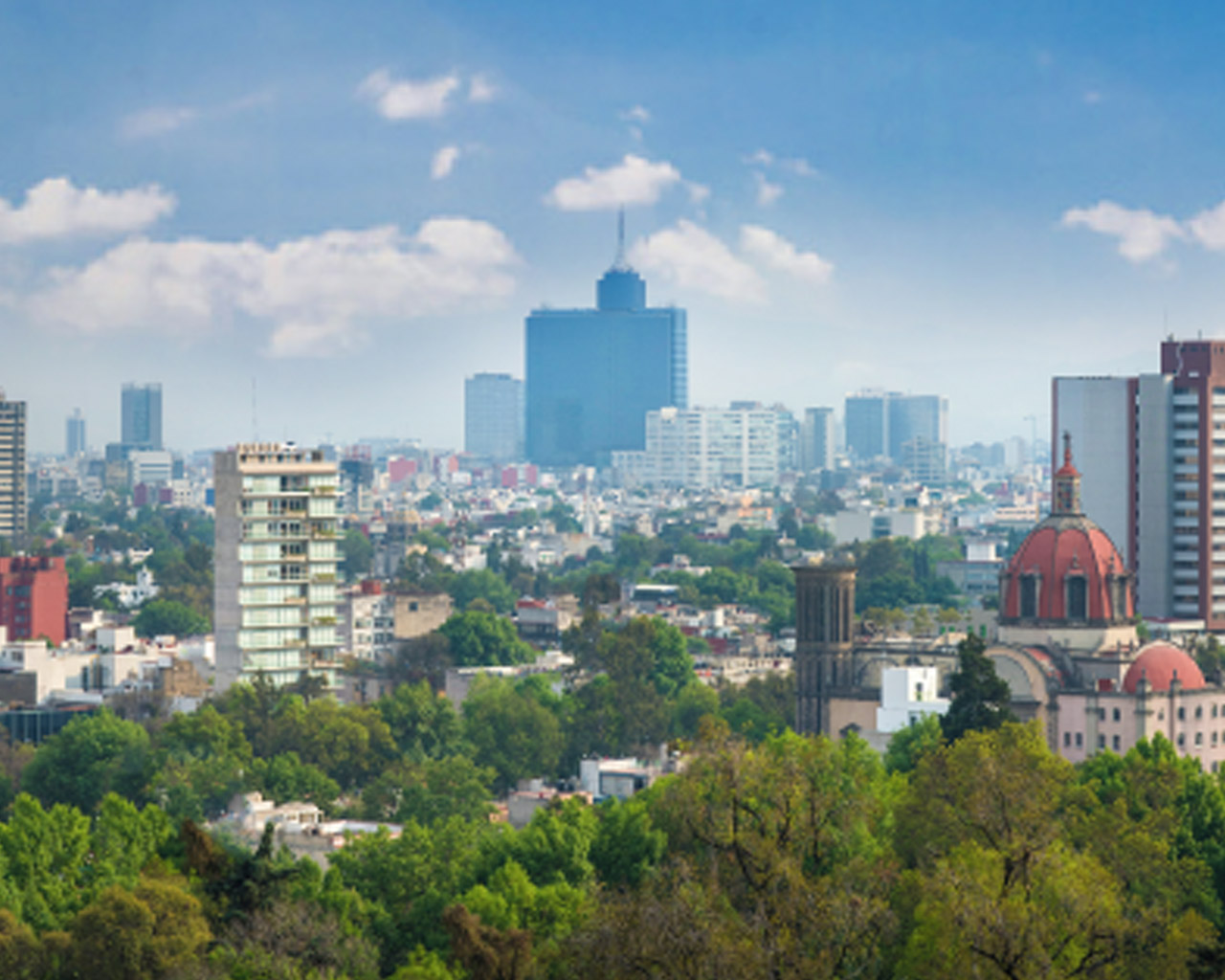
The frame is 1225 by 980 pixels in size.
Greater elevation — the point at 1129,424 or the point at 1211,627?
the point at 1129,424

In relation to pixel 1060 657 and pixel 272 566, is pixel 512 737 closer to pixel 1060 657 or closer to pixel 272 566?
pixel 272 566

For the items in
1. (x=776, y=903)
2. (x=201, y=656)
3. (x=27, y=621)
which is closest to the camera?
(x=776, y=903)

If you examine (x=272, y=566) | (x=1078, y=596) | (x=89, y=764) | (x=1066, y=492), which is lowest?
(x=89, y=764)

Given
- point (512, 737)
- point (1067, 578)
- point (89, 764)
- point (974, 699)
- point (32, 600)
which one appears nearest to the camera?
point (974, 699)

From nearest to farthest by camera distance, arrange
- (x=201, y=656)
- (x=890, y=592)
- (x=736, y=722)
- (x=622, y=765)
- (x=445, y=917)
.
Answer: (x=445, y=917)
(x=622, y=765)
(x=736, y=722)
(x=201, y=656)
(x=890, y=592)

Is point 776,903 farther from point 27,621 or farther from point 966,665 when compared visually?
point 27,621

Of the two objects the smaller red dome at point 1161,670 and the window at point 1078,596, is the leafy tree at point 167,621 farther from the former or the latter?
the smaller red dome at point 1161,670

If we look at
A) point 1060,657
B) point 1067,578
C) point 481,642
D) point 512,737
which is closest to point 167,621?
point 481,642

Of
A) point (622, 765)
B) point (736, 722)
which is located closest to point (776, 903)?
point (622, 765)

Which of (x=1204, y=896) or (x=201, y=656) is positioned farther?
(x=201, y=656)
